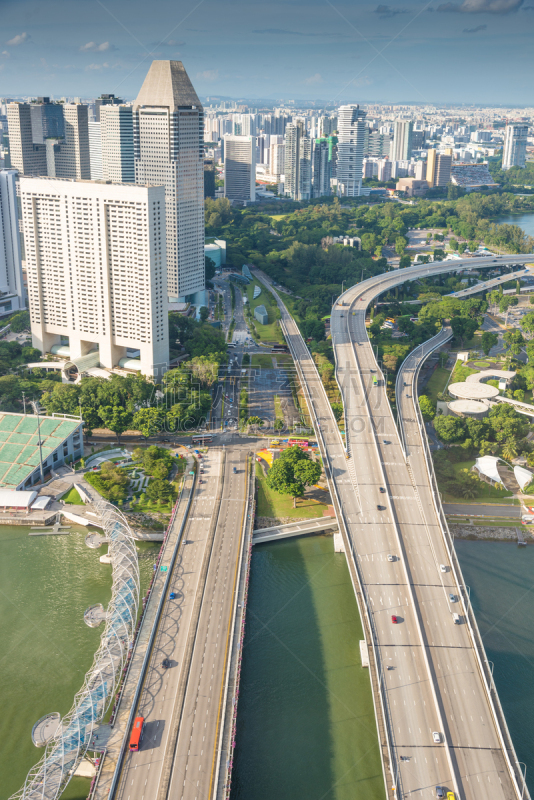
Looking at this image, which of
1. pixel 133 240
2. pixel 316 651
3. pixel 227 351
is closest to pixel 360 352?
pixel 227 351

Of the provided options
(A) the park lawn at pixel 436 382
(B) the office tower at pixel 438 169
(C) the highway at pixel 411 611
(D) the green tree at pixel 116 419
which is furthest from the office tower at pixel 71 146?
(B) the office tower at pixel 438 169

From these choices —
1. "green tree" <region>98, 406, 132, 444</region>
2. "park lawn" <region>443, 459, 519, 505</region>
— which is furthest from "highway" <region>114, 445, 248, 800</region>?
"park lawn" <region>443, 459, 519, 505</region>

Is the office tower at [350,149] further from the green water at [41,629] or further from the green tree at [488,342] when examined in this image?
the green water at [41,629]

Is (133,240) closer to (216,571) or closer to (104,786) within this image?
(216,571)

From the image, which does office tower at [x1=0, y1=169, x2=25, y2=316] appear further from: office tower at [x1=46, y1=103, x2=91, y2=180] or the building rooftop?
the building rooftop

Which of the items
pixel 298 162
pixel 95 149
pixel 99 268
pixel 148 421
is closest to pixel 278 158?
pixel 298 162

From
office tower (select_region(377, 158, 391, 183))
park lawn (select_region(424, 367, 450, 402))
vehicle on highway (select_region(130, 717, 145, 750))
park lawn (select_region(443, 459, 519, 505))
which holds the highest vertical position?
office tower (select_region(377, 158, 391, 183))
